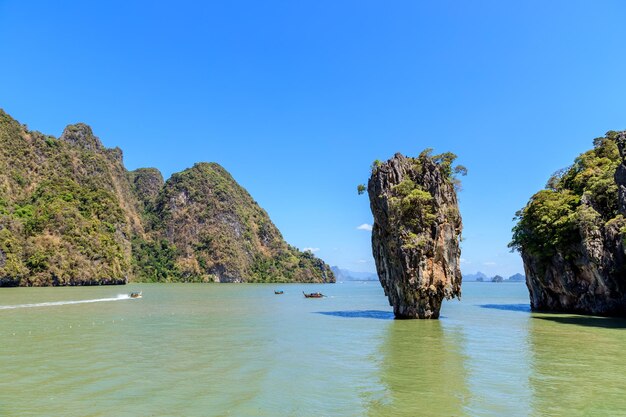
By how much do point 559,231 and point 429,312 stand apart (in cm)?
1417

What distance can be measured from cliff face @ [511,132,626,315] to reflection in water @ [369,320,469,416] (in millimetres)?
16102

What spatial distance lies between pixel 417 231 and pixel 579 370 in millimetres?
16987

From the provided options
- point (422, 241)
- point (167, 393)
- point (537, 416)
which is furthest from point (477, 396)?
point (422, 241)

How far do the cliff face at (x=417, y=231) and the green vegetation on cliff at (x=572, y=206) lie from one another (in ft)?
33.6

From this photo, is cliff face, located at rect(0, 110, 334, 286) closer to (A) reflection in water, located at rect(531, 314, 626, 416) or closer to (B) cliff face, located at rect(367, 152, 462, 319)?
(B) cliff face, located at rect(367, 152, 462, 319)

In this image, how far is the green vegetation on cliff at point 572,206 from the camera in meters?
35.7

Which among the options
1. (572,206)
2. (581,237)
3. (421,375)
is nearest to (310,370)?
(421,375)

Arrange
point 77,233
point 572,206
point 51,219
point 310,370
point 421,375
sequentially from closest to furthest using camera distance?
point 421,375
point 310,370
point 572,206
point 51,219
point 77,233

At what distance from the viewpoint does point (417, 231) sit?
3306 cm

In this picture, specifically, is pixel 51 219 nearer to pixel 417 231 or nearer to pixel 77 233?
pixel 77 233

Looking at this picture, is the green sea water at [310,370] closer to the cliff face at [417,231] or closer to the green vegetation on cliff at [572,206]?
the cliff face at [417,231]

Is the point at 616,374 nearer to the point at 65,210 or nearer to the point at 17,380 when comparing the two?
the point at 17,380

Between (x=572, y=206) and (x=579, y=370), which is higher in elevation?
(x=572, y=206)

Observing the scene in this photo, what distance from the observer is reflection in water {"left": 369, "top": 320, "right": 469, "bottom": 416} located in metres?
12.1
